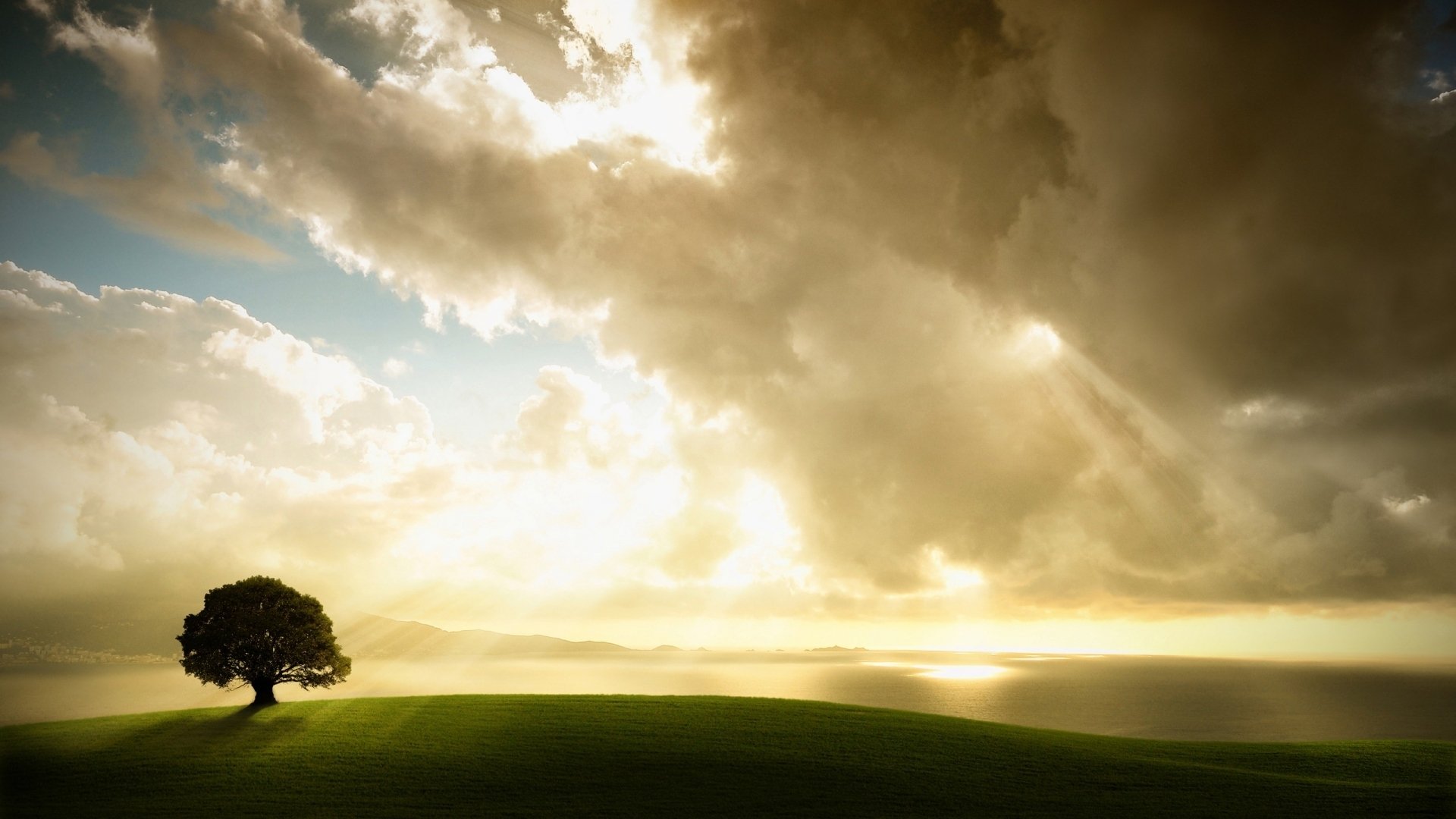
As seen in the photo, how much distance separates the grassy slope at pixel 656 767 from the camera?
1197 inches

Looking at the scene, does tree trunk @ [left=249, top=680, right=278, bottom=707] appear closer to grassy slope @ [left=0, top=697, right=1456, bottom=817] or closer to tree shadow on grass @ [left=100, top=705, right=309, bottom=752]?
tree shadow on grass @ [left=100, top=705, right=309, bottom=752]

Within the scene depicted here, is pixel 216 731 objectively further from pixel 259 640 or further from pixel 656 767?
pixel 656 767

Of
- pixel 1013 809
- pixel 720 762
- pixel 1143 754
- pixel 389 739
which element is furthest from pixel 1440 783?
pixel 389 739

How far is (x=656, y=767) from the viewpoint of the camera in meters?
34.4

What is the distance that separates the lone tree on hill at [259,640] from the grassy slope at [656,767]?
88.3 inches

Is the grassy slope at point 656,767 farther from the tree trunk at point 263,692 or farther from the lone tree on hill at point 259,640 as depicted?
the lone tree on hill at point 259,640

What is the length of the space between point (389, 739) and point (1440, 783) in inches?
2227

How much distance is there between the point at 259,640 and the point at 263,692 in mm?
3872

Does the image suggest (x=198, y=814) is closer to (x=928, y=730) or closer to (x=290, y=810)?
(x=290, y=810)

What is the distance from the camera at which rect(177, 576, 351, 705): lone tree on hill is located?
4378cm

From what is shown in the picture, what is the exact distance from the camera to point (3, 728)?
40.7m

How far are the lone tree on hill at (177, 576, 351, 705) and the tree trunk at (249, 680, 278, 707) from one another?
0.04m

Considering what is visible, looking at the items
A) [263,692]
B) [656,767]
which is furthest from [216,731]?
[656,767]

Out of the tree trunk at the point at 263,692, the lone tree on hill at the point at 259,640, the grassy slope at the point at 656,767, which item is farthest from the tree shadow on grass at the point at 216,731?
the lone tree on hill at the point at 259,640
